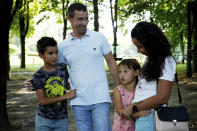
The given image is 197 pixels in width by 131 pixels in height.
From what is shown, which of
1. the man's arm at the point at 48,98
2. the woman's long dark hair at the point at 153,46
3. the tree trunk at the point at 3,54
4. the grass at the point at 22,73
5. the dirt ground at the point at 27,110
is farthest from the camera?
the grass at the point at 22,73

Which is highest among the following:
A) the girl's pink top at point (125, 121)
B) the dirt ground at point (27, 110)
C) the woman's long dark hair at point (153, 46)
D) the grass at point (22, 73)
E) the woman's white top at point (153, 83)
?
the woman's long dark hair at point (153, 46)

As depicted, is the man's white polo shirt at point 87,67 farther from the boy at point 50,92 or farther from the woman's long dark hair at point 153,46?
the woman's long dark hair at point 153,46

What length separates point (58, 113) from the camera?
11.8ft

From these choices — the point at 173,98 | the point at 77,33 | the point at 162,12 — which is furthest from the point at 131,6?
the point at 77,33

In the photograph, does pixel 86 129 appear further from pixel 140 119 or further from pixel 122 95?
pixel 140 119

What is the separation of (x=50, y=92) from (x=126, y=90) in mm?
A: 948

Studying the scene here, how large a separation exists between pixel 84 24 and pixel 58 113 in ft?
3.82

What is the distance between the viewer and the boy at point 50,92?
3.54m

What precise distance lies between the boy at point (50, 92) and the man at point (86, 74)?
0.14m

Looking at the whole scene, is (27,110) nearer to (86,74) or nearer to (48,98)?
(48,98)

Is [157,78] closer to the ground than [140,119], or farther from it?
farther from it

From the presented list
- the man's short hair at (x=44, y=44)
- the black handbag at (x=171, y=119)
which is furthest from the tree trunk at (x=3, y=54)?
the black handbag at (x=171, y=119)

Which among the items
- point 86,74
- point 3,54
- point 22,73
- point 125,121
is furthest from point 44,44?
point 22,73

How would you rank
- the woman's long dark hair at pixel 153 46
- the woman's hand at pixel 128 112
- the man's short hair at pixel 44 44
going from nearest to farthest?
1. the woman's long dark hair at pixel 153 46
2. the woman's hand at pixel 128 112
3. the man's short hair at pixel 44 44
